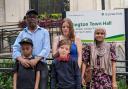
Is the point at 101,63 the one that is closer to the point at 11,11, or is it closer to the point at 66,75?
the point at 66,75

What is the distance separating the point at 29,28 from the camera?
7.50 m

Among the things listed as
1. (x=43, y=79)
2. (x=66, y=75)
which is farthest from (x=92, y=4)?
(x=66, y=75)

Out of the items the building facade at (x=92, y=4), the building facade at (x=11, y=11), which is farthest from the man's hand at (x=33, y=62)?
the building facade at (x=11, y=11)

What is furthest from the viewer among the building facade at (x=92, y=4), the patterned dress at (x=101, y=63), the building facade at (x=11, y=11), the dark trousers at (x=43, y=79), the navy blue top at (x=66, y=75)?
the building facade at (x=11, y=11)

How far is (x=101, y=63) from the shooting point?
293 inches

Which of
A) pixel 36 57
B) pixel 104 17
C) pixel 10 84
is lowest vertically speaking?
pixel 10 84

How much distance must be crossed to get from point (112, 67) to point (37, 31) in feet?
4.13

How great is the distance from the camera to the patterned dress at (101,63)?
7.43m

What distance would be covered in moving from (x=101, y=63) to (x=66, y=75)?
0.64m

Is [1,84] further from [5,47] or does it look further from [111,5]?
[111,5]

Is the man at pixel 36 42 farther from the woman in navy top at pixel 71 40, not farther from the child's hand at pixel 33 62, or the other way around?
the woman in navy top at pixel 71 40

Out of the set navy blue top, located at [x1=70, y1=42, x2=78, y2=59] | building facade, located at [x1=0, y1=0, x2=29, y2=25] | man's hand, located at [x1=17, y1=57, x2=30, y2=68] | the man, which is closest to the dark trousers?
the man

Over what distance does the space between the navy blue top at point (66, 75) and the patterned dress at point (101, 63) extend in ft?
1.34

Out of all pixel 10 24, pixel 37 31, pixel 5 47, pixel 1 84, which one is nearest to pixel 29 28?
pixel 37 31
